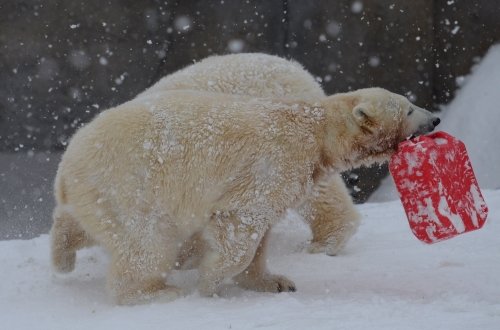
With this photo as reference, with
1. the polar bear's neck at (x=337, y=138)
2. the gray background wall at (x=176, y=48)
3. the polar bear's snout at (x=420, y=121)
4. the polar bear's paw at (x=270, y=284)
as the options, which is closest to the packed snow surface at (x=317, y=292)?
the polar bear's paw at (x=270, y=284)

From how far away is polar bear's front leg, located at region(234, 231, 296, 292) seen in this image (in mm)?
3871

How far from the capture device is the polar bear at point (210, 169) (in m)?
3.59

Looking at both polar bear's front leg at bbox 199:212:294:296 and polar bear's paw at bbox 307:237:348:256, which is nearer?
polar bear's front leg at bbox 199:212:294:296

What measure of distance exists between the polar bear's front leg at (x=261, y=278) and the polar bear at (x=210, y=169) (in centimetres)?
23

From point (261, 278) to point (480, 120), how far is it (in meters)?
5.47

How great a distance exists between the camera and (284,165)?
11.8 ft

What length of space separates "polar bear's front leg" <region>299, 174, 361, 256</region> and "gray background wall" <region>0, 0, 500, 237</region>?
4516 millimetres

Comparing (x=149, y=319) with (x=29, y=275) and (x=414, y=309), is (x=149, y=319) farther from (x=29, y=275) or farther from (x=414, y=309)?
(x=29, y=275)

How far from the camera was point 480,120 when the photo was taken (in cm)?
868

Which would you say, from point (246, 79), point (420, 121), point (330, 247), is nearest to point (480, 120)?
point (246, 79)

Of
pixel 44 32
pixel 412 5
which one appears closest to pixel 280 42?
pixel 412 5

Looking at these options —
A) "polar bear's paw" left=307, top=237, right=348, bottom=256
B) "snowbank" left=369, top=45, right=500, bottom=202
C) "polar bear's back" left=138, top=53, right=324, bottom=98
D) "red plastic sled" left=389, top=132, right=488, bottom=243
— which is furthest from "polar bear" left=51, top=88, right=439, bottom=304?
"snowbank" left=369, top=45, right=500, bottom=202

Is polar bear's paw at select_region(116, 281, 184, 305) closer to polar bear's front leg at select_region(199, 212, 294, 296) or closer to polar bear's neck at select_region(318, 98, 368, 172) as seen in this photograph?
polar bear's front leg at select_region(199, 212, 294, 296)

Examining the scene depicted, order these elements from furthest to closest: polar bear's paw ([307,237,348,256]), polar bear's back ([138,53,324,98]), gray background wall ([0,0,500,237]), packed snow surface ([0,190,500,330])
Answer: gray background wall ([0,0,500,237]) → polar bear's back ([138,53,324,98]) → polar bear's paw ([307,237,348,256]) → packed snow surface ([0,190,500,330])
